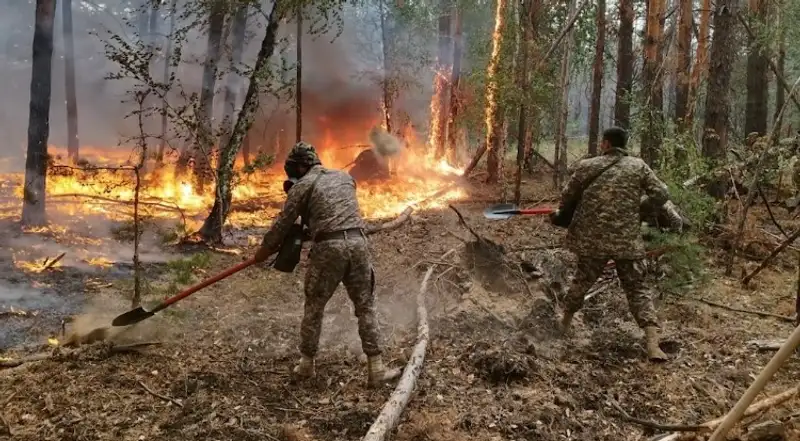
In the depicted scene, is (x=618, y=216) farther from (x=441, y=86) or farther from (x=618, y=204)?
(x=441, y=86)

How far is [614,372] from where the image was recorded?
16.7 ft

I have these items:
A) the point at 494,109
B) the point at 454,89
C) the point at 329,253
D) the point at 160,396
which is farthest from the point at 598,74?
the point at 160,396

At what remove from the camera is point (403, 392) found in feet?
14.7

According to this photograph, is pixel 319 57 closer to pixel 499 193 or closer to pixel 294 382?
pixel 499 193

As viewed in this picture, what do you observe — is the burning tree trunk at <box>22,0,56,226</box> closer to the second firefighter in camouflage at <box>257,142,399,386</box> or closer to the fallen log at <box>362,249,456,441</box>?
the second firefighter in camouflage at <box>257,142,399,386</box>

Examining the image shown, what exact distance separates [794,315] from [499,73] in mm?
→ 9505

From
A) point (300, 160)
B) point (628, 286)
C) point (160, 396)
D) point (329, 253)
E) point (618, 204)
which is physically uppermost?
point (300, 160)

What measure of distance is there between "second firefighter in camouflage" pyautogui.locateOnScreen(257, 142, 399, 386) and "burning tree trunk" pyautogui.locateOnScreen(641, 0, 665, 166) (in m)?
6.87

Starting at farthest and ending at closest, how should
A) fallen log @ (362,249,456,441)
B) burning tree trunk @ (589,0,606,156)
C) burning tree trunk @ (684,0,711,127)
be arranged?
burning tree trunk @ (589,0,606,156)
burning tree trunk @ (684,0,711,127)
fallen log @ (362,249,456,441)

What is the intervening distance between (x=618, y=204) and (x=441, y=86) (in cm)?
2056

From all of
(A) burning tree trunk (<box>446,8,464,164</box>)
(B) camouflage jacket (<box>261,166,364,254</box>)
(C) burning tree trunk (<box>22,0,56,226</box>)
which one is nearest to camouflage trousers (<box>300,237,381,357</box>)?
(B) camouflage jacket (<box>261,166,364,254</box>)

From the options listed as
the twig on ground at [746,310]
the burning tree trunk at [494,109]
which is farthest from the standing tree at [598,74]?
the twig on ground at [746,310]

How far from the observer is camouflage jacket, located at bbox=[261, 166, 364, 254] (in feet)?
16.7

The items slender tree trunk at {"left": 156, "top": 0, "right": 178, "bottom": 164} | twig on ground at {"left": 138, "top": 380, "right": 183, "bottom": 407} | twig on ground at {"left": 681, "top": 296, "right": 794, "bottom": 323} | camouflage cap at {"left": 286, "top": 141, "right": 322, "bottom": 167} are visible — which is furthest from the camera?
slender tree trunk at {"left": 156, "top": 0, "right": 178, "bottom": 164}
